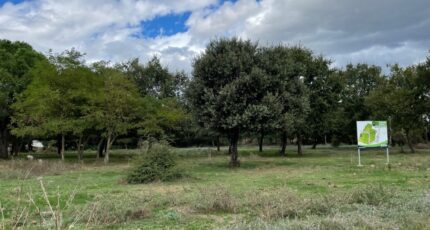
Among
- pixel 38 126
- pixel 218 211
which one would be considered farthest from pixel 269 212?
pixel 38 126

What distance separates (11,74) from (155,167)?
25.3 metres

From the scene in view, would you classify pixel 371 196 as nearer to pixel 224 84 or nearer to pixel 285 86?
pixel 224 84

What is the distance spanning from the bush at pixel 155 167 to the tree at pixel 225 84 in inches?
239

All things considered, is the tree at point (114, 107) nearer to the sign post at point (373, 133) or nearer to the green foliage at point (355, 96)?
the sign post at point (373, 133)

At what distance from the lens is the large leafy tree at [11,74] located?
36844 mm

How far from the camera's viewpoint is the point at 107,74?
114 feet

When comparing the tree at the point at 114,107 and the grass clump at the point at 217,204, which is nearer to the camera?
the grass clump at the point at 217,204

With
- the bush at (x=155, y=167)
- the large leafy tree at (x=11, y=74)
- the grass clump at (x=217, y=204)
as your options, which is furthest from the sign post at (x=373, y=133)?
the large leafy tree at (x=11, y=74)

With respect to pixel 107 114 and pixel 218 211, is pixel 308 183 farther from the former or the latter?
pixel 107 114

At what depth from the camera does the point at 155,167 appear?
18375mm

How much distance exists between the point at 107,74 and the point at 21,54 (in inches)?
441

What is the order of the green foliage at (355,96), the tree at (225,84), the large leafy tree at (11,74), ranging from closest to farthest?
the tree at (225,84)
the large leafy tree at (11,74)
the green foliage at (355,96)

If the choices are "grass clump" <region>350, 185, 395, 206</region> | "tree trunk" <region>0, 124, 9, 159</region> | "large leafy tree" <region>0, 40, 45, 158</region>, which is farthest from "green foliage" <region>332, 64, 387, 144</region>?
"grass clump" <region>350, 185, 395, 206</region>

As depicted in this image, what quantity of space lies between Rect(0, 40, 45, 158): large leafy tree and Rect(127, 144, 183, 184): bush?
848 inches
